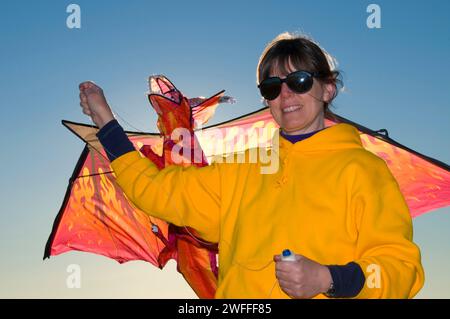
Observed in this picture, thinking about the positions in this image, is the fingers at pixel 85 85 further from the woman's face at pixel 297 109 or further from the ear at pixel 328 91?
the ear at pixel 328 91

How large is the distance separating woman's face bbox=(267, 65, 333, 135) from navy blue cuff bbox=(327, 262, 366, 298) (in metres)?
0.73

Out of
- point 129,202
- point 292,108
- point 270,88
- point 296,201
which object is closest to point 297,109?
point 292,108

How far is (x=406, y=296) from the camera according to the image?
1.80 meters

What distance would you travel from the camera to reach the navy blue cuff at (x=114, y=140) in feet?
7.52

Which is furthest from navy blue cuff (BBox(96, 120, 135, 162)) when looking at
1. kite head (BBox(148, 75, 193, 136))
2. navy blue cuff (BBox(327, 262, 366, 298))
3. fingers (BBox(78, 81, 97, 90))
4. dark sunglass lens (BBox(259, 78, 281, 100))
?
kite head (BBox(148, 75, 193, 136))

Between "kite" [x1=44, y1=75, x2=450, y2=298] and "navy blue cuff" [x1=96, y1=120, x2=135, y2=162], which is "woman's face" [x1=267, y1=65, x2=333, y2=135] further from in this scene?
"kite" [x1=44, y1=75, x2=450, y2=298]

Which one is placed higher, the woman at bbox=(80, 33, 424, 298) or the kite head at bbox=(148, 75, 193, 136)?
the kite head at bbox=(148, 75, 193, 136)

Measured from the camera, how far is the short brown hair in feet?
7.59

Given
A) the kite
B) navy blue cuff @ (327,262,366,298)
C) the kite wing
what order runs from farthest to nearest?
the kite wing < the kite < navy blue cuff @ (327,262,366,298)

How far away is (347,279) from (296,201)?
16.8 inches

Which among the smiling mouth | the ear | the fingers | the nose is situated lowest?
the smiling mouth

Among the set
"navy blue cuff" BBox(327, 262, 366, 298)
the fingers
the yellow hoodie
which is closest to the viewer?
"navy blue cuff" BBox(327, 262, 366, 298)

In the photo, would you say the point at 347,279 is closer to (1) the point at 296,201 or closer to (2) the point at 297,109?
(1) the point at 296,201
